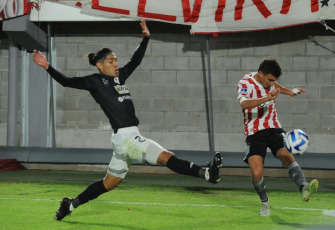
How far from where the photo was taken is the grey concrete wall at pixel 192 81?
15797 mm

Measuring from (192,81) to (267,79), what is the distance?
865cm

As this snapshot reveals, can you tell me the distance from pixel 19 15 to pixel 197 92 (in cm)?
475

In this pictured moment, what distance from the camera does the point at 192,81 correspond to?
16.3 metres

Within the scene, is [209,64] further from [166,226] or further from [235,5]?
[166,226]

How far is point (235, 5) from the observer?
1430 centimetres

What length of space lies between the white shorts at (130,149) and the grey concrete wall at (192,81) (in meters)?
9.27

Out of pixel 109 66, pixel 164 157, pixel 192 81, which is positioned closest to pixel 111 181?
pixel 164 157

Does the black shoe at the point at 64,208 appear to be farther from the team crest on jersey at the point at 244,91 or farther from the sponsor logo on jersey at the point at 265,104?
the sponsor logo on jersey at the point at 265,104

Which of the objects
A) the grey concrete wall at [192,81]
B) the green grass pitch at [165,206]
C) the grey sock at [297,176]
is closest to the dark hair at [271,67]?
the grey sock at [297,176]

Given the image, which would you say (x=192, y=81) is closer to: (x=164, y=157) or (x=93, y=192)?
(x=93, y=192)

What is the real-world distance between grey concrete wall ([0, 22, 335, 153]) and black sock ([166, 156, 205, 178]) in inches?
386

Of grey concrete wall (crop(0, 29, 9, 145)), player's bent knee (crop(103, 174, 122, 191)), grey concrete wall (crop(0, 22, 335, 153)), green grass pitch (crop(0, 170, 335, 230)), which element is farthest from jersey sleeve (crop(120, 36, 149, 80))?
grey concrete wall (crop(0, 29, 9, 145))

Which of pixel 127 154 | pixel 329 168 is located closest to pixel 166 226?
pixel 127 154

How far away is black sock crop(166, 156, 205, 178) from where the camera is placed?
20.4 feet
